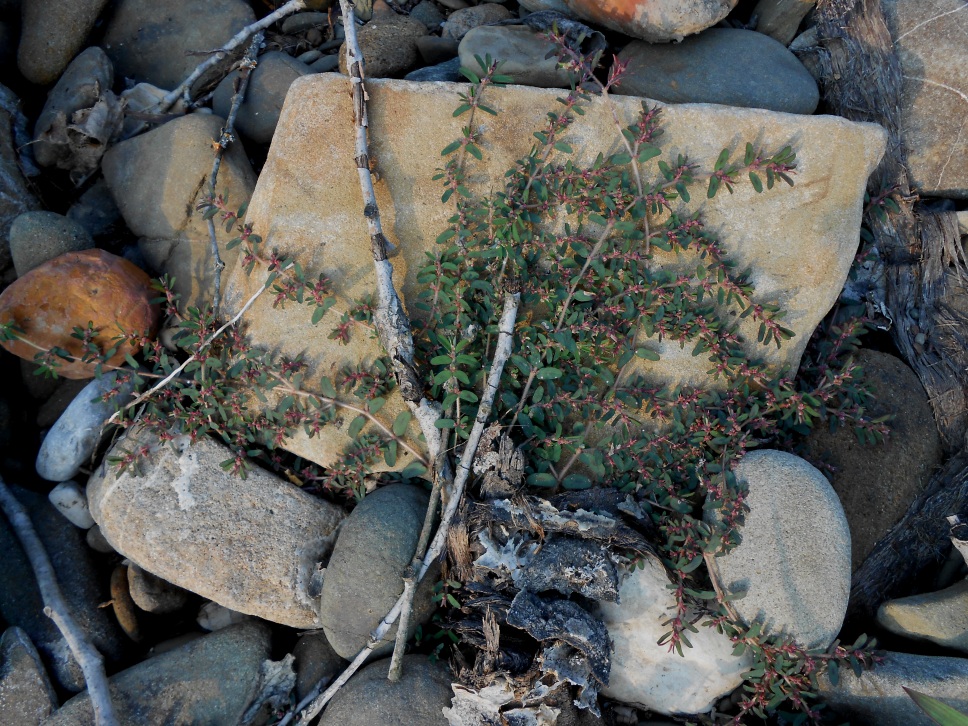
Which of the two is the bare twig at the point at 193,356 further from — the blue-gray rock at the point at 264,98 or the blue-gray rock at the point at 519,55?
the blue-gray rock at the point at 519,55

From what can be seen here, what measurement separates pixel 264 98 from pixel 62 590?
250 centimetres

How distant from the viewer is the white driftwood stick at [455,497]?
286 centimetres

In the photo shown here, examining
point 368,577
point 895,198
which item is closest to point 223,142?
point 368,577

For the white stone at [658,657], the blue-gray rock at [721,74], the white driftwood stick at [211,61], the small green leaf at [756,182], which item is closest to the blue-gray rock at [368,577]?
the white stone at [658,657]

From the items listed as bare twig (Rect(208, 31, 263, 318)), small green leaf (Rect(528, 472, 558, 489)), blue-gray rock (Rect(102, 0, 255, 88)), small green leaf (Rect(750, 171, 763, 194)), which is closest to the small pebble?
bare twig (Rect(208, 31, 263, 318))

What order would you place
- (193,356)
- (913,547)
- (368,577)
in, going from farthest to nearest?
(913,547) → (193,356) → (368,577)

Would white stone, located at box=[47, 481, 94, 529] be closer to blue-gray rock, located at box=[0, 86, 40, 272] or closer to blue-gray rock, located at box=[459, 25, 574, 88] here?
blue-gray rock, located at box=[0, 86, 40, 272]

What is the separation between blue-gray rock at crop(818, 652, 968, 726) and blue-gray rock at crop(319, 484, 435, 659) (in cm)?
166

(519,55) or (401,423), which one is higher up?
(519,55)

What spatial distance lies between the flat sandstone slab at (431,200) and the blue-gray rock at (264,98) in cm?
56

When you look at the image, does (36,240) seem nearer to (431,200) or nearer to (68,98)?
(68,98)

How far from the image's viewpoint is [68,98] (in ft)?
12.1

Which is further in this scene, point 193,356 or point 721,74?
point 721,74

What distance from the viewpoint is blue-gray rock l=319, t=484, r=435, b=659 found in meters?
2.88
